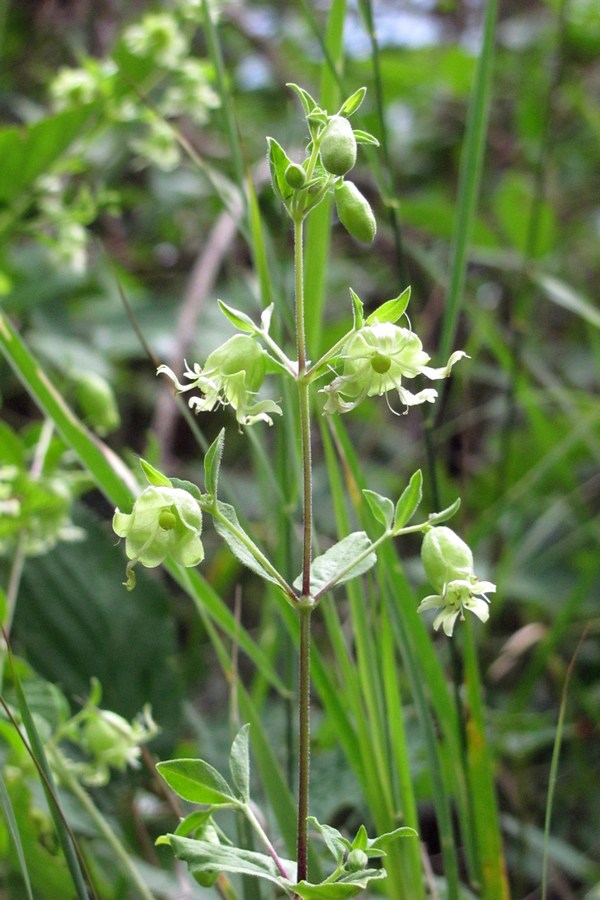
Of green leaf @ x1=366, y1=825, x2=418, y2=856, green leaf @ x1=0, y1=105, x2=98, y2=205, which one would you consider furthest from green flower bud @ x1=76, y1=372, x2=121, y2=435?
green leaf @ x1=366, y1=825, x2=418, y2=856

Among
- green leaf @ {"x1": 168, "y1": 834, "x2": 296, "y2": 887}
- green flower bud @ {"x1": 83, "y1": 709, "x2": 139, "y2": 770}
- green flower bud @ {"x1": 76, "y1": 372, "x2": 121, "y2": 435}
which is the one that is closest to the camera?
green leaf @ {"x1": 168, "y1": 834, "x2": 296, "y2": 887}

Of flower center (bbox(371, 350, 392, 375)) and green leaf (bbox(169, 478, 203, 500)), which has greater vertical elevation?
flower center (bbox(371, 350, 392, 375))

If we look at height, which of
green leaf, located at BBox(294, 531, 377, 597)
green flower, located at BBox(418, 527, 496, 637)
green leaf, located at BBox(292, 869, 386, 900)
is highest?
green leaf, located at BBox(294, 531, 377, 597)

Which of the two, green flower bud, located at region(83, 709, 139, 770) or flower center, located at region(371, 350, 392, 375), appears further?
green flower bud, located at region(83, 709, 139, 770)

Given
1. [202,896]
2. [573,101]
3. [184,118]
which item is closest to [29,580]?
[202,896]

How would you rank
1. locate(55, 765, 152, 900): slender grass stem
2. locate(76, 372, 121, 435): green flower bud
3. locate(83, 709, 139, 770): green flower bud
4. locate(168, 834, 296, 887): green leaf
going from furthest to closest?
locate(76, 372, 121, 435): green flower bud, locate(83, 709, 139, 770): green flower bud, locate(55, 765, 152, 900): slender grass stem, locate(168, 834, 296, 887): green leaf

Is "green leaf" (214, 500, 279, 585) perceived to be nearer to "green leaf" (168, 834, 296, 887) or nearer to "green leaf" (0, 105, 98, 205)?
"green leaf" (168, 834, 296, 887)
